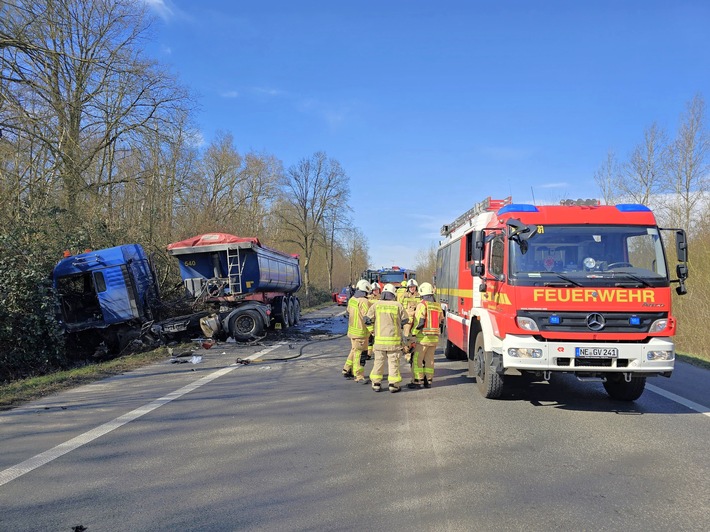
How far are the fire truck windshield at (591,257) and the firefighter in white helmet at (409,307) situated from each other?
2534 millimetres

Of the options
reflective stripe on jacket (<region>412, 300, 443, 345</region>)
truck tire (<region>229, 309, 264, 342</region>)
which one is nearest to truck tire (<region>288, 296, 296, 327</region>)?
truck tire (<region>229, 309, 264, 342</region>)

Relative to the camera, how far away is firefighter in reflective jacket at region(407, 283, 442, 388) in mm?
8438

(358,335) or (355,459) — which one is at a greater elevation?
(358,335)

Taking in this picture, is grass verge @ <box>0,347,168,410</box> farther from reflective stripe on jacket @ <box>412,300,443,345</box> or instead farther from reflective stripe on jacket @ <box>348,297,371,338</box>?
reflective stripe on jacket @ <box>412,300,443,345</box>

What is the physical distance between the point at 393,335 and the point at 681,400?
4.35 m

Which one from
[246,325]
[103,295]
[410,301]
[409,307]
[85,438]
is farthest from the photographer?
[246,325]

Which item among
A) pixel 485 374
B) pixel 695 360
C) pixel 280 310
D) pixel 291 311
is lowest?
pixel 695 360

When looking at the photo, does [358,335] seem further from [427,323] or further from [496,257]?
[496,257]

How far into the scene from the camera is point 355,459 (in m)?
5.00

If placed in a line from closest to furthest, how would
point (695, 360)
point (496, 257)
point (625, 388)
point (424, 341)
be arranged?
1. point (496, 257)
2. point (625, 388)
3. point (424, 341)
4. point (695, 360)

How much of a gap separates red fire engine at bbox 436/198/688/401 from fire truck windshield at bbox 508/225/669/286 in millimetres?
13

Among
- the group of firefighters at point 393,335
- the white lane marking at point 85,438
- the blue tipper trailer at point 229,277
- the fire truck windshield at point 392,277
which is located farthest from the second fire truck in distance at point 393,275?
the white lane marking at point 85,438

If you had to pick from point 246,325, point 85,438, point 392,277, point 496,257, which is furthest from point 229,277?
point 496,257

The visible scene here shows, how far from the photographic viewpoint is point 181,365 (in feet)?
37.7
